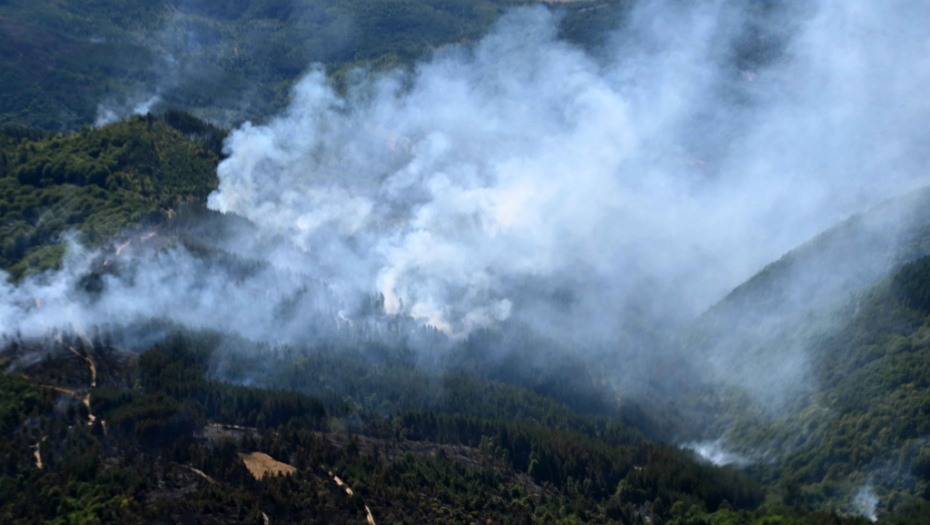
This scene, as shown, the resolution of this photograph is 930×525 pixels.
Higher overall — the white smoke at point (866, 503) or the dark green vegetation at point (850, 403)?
the dark green vegetation at point (850, 403)

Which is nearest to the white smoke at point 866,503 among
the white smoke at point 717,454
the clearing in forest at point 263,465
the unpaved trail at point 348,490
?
the white smoke at point 717,454

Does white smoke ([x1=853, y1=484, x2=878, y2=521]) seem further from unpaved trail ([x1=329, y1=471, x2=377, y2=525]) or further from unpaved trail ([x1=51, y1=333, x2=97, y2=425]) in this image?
unpaved trail ([x1=51, y1=333, x2=97, y2=425])

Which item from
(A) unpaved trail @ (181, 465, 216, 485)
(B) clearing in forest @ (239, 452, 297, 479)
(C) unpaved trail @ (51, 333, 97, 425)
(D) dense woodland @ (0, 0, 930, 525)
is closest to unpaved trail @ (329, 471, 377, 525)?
(D) dense woodland @ (0, 0, 930, 525)

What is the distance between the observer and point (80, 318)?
153 metres

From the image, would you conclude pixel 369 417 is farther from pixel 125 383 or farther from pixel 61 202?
pixel 61 202

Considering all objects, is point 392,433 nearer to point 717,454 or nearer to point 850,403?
point 717,454

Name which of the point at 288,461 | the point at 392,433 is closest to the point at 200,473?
the point at 288,461

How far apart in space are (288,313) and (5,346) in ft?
220

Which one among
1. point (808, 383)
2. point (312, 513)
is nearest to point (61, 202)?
point (312, 513)

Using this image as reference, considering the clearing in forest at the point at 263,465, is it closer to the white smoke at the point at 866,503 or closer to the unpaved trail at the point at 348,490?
the unpaved trail at the point at 348,490

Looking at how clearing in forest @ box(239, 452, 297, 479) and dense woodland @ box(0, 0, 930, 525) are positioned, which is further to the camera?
clearing in forest @ box(239, 452, 297, 479)

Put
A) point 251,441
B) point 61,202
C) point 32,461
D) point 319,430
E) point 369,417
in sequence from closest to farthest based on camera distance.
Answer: point 32,461 → point 251,441 → point 319,430 → point 369,417 → point 61,202

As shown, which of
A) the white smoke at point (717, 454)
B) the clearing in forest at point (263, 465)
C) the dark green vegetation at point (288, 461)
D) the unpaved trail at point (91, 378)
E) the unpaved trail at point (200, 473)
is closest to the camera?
the dark green vegetation at point (288, 461)

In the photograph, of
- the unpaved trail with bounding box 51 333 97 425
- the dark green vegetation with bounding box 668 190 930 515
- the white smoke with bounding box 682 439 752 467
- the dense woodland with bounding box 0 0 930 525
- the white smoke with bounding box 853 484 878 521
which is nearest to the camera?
the dense woodland with bounding box 0 0 930 525
